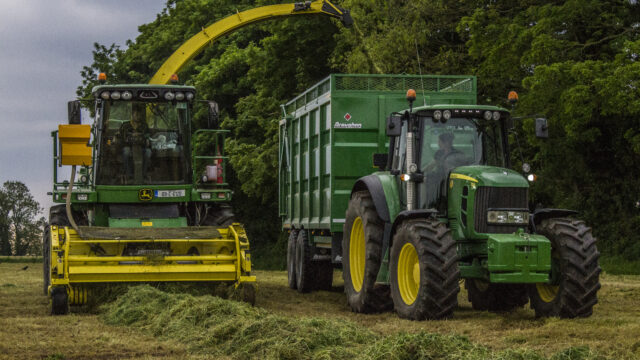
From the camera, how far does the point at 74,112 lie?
13422 mm

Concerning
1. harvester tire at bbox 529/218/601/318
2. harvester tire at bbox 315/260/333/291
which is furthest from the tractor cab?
harvester tire at bbox 529/218/601/318

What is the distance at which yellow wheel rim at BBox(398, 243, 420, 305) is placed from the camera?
443 inches

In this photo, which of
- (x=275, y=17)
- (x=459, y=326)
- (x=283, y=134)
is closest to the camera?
(x=459, y=326)

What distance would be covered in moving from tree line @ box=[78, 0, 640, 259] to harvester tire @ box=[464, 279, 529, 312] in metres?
6.74

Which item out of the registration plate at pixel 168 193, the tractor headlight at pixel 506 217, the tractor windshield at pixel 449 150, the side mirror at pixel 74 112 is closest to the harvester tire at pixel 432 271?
the tractor headlight at pixel 506 217

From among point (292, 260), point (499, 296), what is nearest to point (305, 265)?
point (292, 260)

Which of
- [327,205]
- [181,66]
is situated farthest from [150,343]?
[181,66]

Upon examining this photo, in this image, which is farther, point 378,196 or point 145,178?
point 145,178

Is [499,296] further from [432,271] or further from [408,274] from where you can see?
[432,271]

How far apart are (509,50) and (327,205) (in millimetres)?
9517

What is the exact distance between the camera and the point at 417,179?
11773 millimetres

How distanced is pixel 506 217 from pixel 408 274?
134cm

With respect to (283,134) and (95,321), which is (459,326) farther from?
(283,134)

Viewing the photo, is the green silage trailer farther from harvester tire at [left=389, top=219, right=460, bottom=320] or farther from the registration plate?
harvester tire at [left=389, top=219, right=460, bottom=320]
